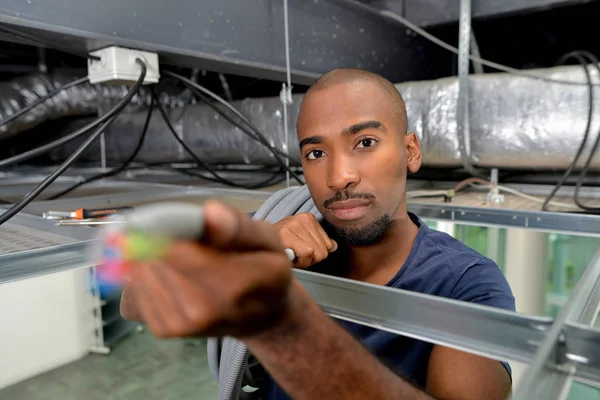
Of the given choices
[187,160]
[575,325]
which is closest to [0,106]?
[187,160]

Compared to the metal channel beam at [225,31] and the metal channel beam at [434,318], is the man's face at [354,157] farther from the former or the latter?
the metal channel beam at [225,31]

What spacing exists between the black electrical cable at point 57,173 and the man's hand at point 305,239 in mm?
446

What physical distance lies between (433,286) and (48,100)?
5.83 ft

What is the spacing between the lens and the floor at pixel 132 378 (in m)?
1.61

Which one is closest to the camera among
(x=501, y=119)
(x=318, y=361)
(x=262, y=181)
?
(x=318, y=361)

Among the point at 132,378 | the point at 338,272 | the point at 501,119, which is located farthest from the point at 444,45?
the point at 132,378

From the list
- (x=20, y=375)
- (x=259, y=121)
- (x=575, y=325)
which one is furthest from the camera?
(x=20, y=375)

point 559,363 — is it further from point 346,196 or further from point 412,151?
point 412,151

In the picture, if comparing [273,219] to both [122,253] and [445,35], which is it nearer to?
[122,253]

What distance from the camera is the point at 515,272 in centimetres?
168

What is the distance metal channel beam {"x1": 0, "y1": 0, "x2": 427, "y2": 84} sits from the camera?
766 millimetres

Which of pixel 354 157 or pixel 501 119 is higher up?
pixel 501 119

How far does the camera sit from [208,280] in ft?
0.74

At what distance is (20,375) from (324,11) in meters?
1.72
